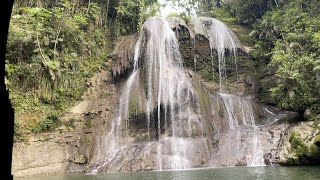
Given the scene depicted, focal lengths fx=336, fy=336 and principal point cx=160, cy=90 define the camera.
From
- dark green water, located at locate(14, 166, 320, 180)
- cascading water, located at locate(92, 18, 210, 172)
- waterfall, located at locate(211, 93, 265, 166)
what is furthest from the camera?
cascading water, located at locate(92, 18, 210, 172)

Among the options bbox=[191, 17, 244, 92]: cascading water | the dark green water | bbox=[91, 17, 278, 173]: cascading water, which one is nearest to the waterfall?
bbox=[91, 17, 278, 173]: cascading water

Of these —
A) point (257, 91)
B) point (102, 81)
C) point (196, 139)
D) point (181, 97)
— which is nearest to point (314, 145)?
point (196, 139)

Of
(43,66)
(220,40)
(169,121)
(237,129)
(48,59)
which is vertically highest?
(220,40)

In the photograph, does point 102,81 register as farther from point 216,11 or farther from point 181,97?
point 216,11

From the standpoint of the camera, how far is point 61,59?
2270 centimetres

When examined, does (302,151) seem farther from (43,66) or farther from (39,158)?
(43,66)

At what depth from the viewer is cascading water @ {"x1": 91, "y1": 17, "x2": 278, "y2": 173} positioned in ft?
61.0

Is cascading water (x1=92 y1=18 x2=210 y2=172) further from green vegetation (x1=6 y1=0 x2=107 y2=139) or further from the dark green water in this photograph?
the dark green water

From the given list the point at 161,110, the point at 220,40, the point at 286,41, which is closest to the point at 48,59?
the point at 161,110

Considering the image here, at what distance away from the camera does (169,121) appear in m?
20.7

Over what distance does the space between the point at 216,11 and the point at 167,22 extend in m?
10.7

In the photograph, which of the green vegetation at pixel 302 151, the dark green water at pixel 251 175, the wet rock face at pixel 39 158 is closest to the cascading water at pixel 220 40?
the green vegetation at pixel 302 151

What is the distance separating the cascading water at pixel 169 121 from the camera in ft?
61.0

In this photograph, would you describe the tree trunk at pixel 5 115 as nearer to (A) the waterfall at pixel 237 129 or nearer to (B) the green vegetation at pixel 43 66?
(A) the waterfall at pixel 237 129
